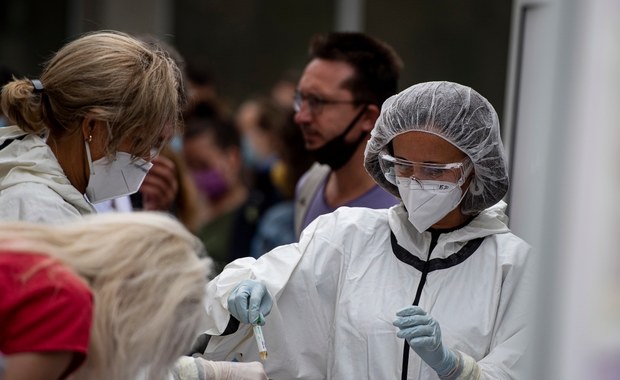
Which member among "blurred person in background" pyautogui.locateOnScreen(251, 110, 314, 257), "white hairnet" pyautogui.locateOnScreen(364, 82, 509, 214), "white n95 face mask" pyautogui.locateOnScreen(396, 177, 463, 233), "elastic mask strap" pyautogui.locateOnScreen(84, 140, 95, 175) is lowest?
"blurred person in background" pyautogui.locateOnScreen(251, 110, 314, 257)

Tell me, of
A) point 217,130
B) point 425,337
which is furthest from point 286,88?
point 425,337

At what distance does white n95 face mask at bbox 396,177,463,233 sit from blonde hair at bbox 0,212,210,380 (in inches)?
31.6

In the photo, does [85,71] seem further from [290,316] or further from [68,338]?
[68,338]

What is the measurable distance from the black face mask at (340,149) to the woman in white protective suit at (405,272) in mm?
928

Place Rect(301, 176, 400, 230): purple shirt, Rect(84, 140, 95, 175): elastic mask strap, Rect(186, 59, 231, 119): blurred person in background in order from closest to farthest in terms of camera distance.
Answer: Rect(84, 140, 95, 175): elastic mask strap < Rect(301, 176, 400, 230): purple shirt < Rect(186, 59, 231, 119): blurred person in background

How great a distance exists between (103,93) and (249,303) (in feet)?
1.97

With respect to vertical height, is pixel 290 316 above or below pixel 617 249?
below

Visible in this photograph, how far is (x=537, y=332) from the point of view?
5.29ft

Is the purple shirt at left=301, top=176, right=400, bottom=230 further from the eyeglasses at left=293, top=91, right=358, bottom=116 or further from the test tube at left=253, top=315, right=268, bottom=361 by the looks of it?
the test tube at left=253, top=315, right=268, bottom=361

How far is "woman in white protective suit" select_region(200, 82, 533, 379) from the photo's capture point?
2.45m

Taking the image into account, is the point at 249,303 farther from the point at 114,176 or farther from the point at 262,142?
the point at 262,142

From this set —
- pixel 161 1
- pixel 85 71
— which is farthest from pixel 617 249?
pixel 161 1

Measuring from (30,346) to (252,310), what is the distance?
0.87m

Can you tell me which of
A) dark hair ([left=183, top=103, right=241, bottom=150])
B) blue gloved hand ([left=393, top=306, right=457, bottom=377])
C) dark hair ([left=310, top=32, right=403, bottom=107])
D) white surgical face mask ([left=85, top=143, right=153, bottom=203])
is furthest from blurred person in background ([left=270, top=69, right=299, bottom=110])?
blue gloved hand ([left=393, top=306, right=457, bottom=377])
